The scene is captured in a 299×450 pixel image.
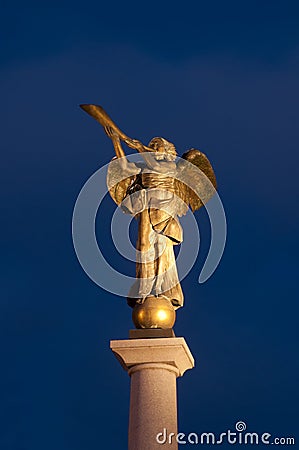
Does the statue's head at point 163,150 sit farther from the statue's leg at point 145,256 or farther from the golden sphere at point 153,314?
the golden sphere at point 153,314

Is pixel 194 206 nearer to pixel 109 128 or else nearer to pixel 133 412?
pixel 109 128

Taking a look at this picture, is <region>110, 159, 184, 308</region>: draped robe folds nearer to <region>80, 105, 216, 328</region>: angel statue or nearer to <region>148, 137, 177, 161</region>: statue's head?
<region>80, 105, 216, 328</region>: angel statue

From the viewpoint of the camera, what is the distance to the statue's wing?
2080 centimetres

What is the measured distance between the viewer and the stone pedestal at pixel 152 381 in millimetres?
17516

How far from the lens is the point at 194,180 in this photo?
69.1 feet

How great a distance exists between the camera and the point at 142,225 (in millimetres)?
20031

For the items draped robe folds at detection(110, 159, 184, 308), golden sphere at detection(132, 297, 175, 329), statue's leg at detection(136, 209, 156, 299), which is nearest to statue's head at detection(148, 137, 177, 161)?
draped robe folds at detection(110, 159, 184, 308)

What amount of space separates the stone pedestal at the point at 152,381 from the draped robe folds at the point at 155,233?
131 cm

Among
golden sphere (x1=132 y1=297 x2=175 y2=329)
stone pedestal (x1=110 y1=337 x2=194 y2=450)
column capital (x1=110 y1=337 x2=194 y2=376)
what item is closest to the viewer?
stone pedestal (x1=110 y1=337 x2=194 y2=450)

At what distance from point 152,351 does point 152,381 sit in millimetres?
605

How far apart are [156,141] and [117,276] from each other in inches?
135

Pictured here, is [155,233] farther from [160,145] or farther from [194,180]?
[160,145]

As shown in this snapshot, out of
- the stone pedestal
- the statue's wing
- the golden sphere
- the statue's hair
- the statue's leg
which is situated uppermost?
the statue's hair

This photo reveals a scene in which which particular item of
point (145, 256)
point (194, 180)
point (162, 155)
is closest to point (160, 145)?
point (162, 155)
